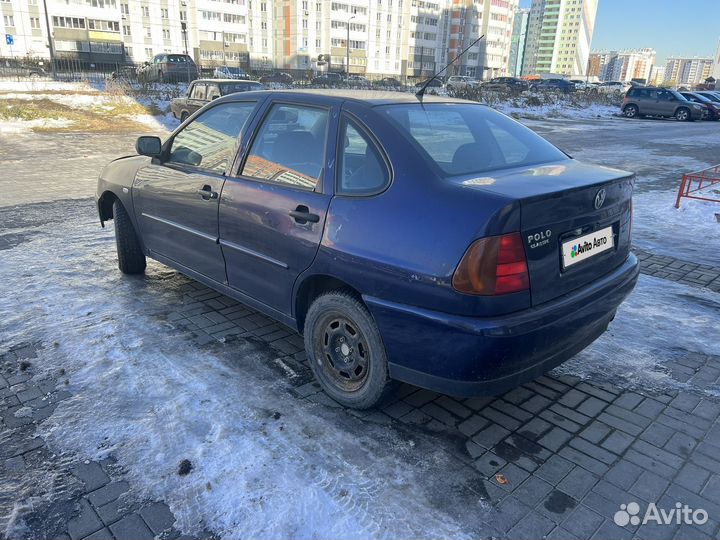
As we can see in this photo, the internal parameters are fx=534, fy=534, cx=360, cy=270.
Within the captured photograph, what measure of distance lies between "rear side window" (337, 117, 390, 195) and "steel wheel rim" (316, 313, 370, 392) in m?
0.73

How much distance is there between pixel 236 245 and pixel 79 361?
50.7 inches

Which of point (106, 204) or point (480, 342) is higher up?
point (480, 342)

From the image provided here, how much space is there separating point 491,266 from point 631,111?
35.4m

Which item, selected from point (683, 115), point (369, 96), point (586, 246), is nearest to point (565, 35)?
point (683, 115)

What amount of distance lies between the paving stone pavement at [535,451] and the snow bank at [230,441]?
101 millimetres

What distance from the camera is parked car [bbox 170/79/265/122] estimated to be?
16656 mm

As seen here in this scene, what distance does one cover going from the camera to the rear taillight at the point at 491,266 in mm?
2402

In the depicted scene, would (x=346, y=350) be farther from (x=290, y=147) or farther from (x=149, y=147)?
(x=149, y=147)

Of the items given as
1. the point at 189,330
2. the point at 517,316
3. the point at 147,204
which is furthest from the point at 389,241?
the point at 147,204

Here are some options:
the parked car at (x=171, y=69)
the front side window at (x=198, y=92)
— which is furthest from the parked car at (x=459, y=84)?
the front side window at (x=198, y=92)

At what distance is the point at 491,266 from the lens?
2424 mm

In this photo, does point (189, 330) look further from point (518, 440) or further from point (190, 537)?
point (518, 440)

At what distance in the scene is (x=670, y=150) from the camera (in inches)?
658

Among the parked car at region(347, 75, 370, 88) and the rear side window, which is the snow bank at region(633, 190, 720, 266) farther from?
Answer: the parked car at region(347, 75, 370, 88)
